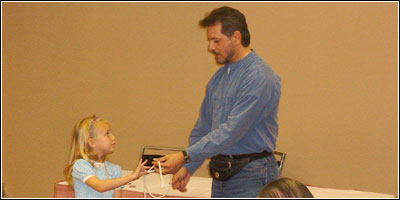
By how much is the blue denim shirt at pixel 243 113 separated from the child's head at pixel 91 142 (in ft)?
1.58

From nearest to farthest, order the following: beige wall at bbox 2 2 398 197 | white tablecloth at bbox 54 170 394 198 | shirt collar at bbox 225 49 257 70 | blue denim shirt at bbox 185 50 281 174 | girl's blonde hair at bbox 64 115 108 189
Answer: blue denim shirt at bbox 185 50 281 174
shirt collar at bbox 225 49 257 70
girl's blonde hair at bbox 64 115 108 189
white tablecloth at bbox 54 170 394 198
beige wall at bbox 2 2 398 197

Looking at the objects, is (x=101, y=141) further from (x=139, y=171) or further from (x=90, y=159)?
(x=139, y=171)

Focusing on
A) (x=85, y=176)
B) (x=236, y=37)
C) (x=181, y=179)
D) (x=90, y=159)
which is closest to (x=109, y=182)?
(x=85, y=176)

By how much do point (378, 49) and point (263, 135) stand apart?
74.4 inches

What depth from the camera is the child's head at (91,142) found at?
2.63m

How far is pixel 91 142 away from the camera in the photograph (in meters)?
2.64

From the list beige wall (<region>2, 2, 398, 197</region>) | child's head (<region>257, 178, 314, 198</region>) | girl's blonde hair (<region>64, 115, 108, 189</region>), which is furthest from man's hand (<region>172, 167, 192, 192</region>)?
beige wall (<region>2, 2, 398, 197</region>)

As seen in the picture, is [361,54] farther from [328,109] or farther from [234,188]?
[234,188]

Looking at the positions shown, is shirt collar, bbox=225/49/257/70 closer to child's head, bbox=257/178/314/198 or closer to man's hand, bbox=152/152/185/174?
man's hand, bbox=152/152/185/174

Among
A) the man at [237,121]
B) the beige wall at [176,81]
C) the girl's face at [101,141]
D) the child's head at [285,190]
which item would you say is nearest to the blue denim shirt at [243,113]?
the man at [237,121]

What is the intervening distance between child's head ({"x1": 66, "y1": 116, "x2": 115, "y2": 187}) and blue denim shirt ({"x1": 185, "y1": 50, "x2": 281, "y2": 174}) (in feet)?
1.58

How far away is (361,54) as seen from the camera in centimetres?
394

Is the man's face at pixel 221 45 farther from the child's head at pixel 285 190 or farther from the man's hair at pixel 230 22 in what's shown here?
the child's head at pixel 285 190

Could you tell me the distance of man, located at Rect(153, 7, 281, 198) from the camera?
Answer: 234 cm
